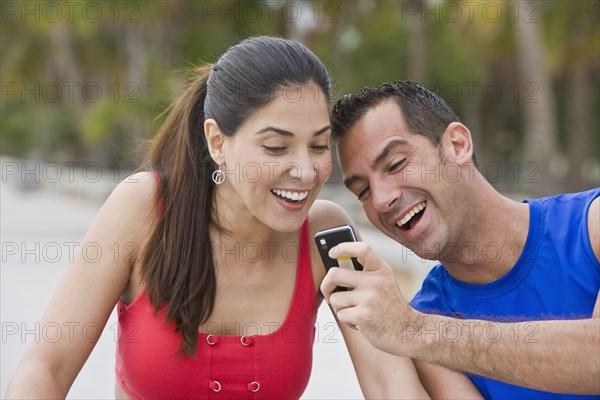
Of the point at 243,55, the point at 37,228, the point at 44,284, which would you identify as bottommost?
the point at 37,228

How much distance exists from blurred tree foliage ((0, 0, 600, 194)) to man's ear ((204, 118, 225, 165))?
6027mm

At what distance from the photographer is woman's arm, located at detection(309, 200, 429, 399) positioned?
2621 mm

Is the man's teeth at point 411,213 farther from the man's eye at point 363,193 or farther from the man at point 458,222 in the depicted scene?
the man's eye at point 363,193

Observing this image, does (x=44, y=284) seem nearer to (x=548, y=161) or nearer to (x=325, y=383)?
(x=325, y=383)

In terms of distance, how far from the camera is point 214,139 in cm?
276

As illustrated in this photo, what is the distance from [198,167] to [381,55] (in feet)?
88.7

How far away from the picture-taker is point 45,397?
2484 mm

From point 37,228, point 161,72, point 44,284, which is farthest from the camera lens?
point 161,72

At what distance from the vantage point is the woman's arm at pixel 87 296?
2.55 metres

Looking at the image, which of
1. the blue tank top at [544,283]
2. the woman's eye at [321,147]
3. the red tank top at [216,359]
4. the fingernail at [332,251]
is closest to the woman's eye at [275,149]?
the woman's eye at [321,147]

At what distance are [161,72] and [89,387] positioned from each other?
49.8 ft

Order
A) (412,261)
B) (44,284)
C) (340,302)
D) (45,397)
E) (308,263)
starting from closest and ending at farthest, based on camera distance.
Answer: (340,302), (45,397), (308,263), (412,261), (44,284)

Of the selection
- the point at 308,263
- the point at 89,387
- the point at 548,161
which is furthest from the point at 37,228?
the point at 308,263

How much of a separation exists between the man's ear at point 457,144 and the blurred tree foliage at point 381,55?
5.87 m
